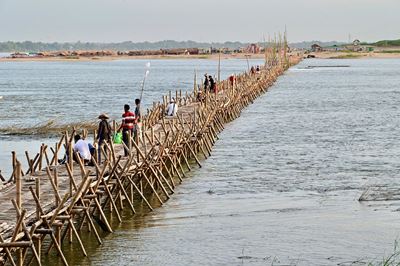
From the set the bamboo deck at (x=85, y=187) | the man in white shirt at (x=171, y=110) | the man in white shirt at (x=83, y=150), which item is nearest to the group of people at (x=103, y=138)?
the man in white shirt at (x=83, y=150)

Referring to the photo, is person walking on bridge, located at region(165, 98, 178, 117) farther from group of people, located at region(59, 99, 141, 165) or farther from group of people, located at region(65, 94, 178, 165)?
group of people, located at region(59, 99, 141, 165)

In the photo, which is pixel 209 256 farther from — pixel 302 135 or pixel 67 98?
pixel 67 98

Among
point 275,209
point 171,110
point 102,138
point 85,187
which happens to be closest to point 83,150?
point 102,138

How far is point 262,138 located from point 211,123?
4.28 meters

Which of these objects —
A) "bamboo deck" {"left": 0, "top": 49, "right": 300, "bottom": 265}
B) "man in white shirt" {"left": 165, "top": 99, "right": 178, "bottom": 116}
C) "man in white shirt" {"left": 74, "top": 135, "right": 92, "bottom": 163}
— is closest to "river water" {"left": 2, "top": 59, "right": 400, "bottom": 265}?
"bamboo deck" {"left": 0, "top": 49, "right": 300, "bottom": 265}

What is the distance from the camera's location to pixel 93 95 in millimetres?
74188

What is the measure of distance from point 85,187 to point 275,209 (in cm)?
632

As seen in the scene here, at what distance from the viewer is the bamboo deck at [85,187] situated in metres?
15.9

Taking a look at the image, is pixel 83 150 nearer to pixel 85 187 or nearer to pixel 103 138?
pixel 103 138

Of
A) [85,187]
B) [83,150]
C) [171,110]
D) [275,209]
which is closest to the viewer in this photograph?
[85,187]

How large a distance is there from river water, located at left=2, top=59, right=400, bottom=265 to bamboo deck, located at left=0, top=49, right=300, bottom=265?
0.59 m

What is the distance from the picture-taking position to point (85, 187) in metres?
18.1

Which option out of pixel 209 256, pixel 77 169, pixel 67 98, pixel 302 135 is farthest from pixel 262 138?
pixel 67 98

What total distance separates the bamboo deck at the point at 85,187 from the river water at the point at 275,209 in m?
0.59
